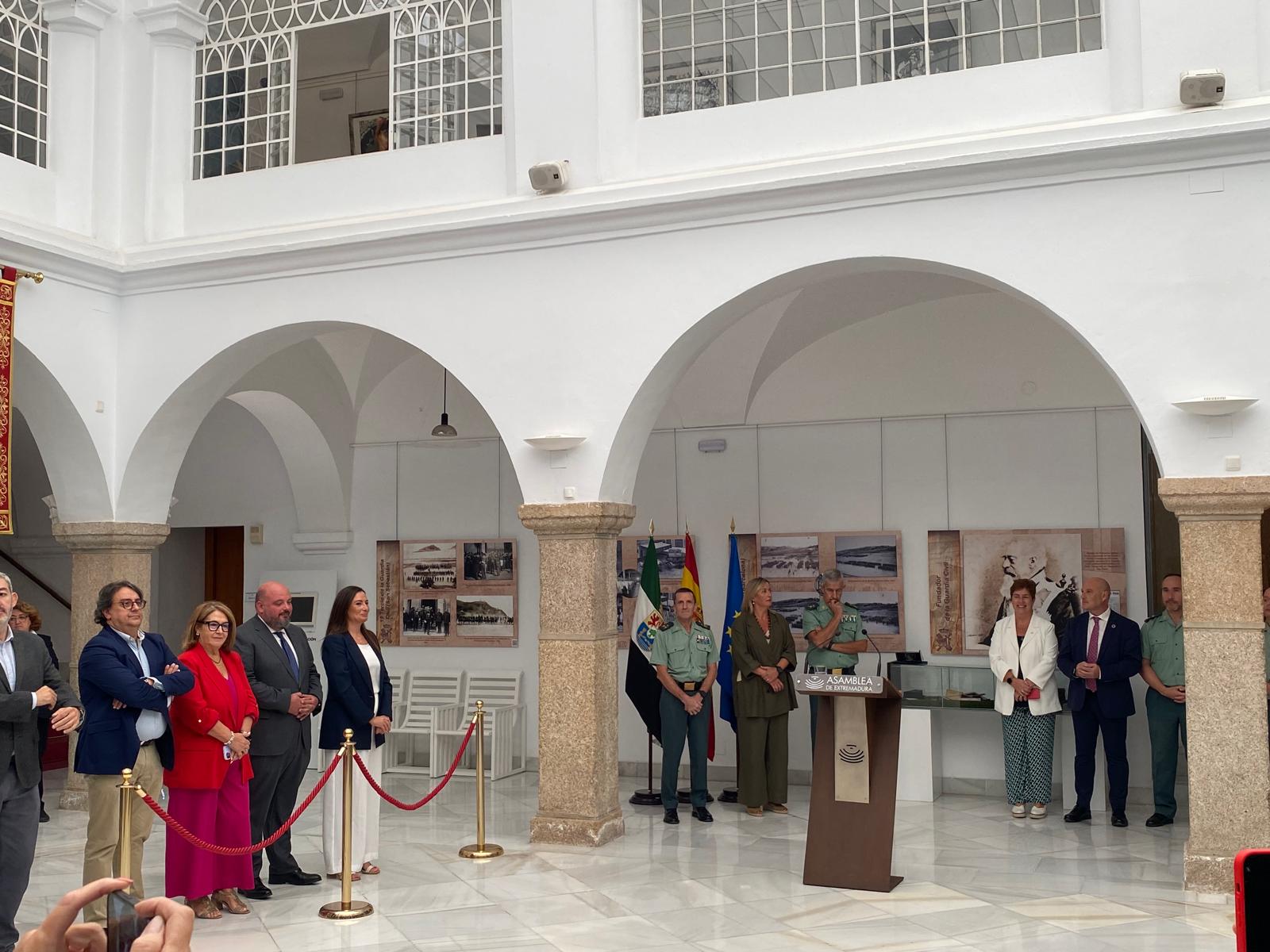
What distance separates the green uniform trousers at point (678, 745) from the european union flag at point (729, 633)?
18.3 inches

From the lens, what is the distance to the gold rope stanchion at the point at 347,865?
594 centimetres

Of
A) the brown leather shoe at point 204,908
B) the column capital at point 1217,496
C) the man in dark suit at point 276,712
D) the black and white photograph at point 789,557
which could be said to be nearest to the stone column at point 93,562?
the man in dark suit at point 276,712

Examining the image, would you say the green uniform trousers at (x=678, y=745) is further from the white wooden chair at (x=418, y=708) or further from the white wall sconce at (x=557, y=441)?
the white wooden chair at (x=418, y=708)

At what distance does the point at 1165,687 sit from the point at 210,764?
561 centimetres

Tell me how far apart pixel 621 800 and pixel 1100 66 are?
222 inches

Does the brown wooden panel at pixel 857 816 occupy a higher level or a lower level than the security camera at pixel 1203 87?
lower

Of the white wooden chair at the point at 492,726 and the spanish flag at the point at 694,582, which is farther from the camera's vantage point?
the white wooden chair at the point at 492,726

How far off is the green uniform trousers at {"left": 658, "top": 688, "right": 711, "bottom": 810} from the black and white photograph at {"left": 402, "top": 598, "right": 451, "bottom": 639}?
10.1ft

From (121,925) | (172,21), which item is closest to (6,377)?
(172,21)

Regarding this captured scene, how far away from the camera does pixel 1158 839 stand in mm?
7609

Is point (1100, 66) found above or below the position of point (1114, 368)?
above

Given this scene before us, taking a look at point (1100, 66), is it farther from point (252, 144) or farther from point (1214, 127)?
point (252, 144)

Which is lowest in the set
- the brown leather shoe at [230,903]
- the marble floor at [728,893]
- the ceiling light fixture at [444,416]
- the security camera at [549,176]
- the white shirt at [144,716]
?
the marble floor at [728,893]

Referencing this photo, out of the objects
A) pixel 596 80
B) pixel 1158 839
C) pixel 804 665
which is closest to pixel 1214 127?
pixel 596 80
